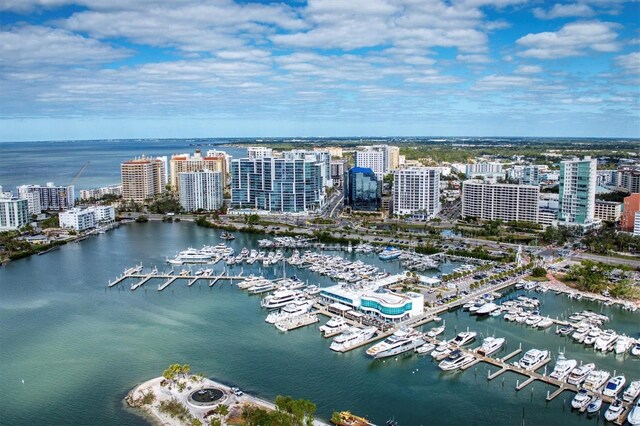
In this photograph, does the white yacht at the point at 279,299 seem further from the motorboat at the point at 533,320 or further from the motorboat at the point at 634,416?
the motorboat at the point at 634,416

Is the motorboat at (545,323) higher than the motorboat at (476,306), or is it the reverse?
the motorboat at (476,306)

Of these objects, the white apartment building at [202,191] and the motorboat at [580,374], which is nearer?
the motorboat at [580,374]

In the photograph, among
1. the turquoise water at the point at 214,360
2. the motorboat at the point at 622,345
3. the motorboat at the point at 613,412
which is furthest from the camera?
the motorboat at the point at 622,345

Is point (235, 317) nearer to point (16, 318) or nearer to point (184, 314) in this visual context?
point (184, 314)

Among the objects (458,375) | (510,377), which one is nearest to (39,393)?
(458,375)

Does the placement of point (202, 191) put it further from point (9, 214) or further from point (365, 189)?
point (9, 214)

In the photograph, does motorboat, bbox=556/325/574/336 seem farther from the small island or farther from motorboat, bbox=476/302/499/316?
the small island

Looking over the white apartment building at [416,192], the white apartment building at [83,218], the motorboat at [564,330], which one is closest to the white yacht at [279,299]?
the motorboat at [564,330]
